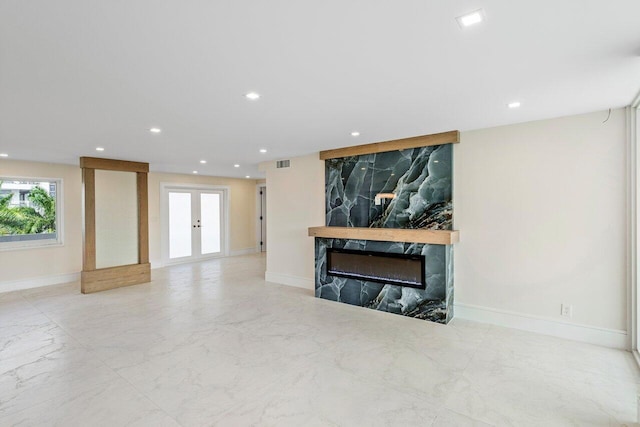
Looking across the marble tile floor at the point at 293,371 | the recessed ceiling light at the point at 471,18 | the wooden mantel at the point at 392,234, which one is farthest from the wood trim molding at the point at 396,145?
the recessed ceiling light at the point at 471,18

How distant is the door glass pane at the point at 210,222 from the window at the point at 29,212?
3.16 m

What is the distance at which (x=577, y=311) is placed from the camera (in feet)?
11.0

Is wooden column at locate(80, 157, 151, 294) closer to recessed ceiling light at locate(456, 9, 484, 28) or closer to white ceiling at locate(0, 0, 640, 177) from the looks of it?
white ceiling at locate(0, 0, 640, 177)

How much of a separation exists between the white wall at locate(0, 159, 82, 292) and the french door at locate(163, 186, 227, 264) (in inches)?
72.3

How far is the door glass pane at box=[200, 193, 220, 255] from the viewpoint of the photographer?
28.8 ft

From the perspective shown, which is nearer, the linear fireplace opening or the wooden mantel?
the wooden mantel

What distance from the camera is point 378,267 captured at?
4496 millimetres

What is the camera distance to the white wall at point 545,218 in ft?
10.5

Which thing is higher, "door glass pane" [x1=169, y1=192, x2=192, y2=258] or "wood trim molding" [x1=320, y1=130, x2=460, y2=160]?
"wood trim molding" [x1=320, y1=130, x2=460, y2=160]

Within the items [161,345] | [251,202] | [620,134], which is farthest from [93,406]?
[251,202]

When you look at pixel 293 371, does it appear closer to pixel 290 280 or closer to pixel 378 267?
pixel 378 267

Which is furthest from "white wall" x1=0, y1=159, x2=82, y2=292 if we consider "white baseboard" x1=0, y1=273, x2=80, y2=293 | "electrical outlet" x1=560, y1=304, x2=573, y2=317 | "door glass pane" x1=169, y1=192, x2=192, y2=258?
"electrical outlet" x1=560, y1=304, x2=573, y2=317

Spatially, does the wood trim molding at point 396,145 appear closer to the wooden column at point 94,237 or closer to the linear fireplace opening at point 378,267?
the linear fireplace opening at point 378,267

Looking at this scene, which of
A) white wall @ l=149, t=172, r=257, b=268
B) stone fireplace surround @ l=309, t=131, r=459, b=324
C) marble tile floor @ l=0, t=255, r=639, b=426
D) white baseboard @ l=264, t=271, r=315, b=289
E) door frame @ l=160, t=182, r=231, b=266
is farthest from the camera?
door frame @ l=160, t=182, r=231, b=266
